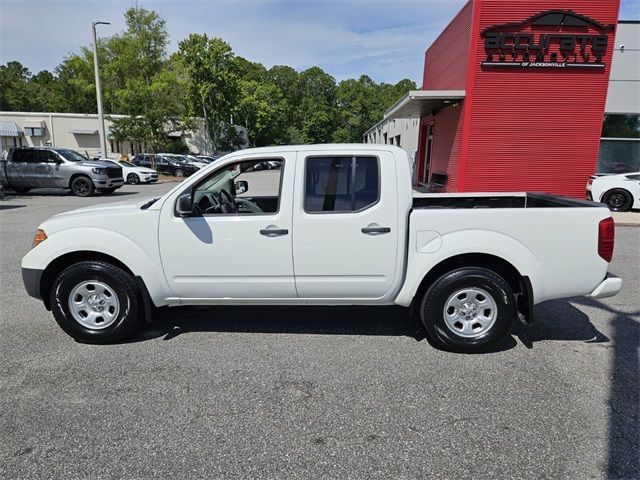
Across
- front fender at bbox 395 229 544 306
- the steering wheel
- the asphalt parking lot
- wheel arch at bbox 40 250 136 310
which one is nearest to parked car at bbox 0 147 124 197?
the asphalt parking lot

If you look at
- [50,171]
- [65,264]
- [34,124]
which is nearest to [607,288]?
[65,264]

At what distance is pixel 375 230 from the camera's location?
3.69 metres

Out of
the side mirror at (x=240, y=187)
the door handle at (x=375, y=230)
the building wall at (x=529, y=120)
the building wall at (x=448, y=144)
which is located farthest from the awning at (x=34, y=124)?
the door handle at (x=375, y=230)

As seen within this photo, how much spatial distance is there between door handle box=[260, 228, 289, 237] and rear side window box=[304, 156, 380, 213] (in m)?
0.28

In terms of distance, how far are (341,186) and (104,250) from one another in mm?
2164

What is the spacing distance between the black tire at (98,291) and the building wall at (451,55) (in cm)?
1311

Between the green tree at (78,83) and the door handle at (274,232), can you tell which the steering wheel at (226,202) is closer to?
the door handle at (274,232)

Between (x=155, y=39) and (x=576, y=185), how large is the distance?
48.3 metres

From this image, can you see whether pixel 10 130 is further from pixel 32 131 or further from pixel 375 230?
pixel 375 230

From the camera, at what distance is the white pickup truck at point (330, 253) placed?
11.9ft

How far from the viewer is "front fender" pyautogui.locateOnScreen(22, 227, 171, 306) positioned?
12.5 feet

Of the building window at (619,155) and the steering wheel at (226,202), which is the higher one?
the building window at (619,155)

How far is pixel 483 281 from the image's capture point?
3.67 metres

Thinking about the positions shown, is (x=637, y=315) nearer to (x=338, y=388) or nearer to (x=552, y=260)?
(x=552, y=260)
